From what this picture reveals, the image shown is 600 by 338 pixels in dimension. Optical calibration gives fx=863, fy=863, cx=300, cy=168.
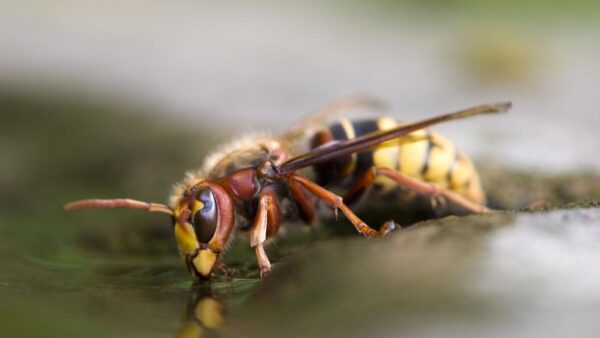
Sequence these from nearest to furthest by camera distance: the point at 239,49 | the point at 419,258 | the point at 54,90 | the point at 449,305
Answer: the point at 449,305
the point at 419,258
the point at 54,90
the point at 239,49

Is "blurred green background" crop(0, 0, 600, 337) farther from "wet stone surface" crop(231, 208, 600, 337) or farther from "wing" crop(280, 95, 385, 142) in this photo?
"wing" crop(280, 95, 385, 142)

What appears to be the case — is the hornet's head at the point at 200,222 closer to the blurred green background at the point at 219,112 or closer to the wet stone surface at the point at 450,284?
the blurred green background at the point at 219,112

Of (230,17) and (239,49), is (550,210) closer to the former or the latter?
(239,49)

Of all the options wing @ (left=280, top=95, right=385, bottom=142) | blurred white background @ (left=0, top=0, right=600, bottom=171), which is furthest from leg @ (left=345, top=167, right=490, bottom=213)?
blurred white background @ (left=0, top=0, right=600, bottom=171)

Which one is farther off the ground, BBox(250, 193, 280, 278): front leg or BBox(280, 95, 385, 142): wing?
BBox(280, 95, 385, 142): wing

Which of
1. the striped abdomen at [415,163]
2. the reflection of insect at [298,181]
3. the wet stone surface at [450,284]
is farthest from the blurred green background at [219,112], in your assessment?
the striped abdomen at [415,163]

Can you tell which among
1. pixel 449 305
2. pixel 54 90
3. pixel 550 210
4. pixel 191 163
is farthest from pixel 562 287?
pixel 54 90

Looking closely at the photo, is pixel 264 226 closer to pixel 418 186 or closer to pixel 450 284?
pixel 418 186
